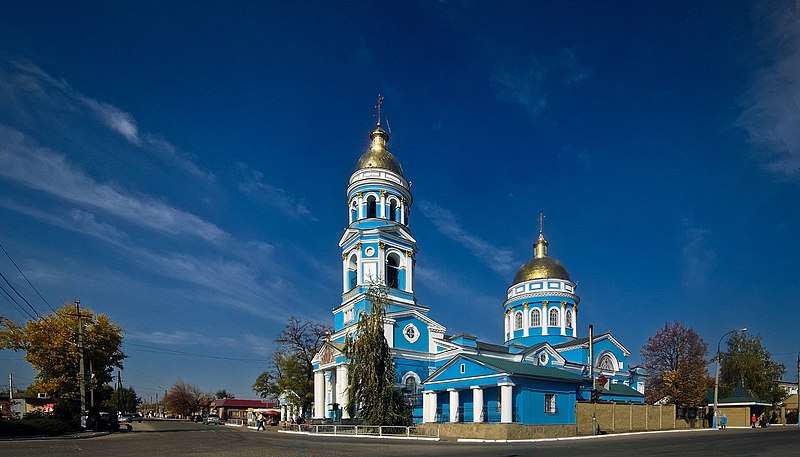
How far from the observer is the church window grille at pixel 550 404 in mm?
31484

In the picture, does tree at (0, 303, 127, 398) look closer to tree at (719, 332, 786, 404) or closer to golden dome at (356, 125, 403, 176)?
golden dome at (356, 125, 403, 176)

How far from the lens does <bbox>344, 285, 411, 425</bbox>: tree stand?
29.0m

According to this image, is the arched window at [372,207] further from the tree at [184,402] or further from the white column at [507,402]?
the tree at [184,402]

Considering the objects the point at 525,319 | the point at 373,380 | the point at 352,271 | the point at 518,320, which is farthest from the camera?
the point at 518,320

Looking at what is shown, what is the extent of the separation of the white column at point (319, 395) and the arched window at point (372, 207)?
44.2 feet

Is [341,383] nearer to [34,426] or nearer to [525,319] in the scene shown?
[34,426]

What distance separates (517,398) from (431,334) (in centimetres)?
1109

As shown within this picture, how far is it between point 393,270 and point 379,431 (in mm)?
17038

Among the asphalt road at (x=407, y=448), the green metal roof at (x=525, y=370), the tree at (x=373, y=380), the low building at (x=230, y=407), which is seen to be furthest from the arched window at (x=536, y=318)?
the low building at (x=230, y=407)

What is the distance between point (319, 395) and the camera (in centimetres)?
4122

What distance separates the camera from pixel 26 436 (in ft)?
87.6

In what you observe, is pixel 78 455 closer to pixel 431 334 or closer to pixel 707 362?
pixel 431 334

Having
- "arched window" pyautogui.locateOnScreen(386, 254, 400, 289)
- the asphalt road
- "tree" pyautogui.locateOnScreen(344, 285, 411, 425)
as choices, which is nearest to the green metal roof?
"tree" pyautogui.locateOnScreen(344, 285, 411, 425)

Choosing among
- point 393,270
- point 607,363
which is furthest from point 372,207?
point 607,363
